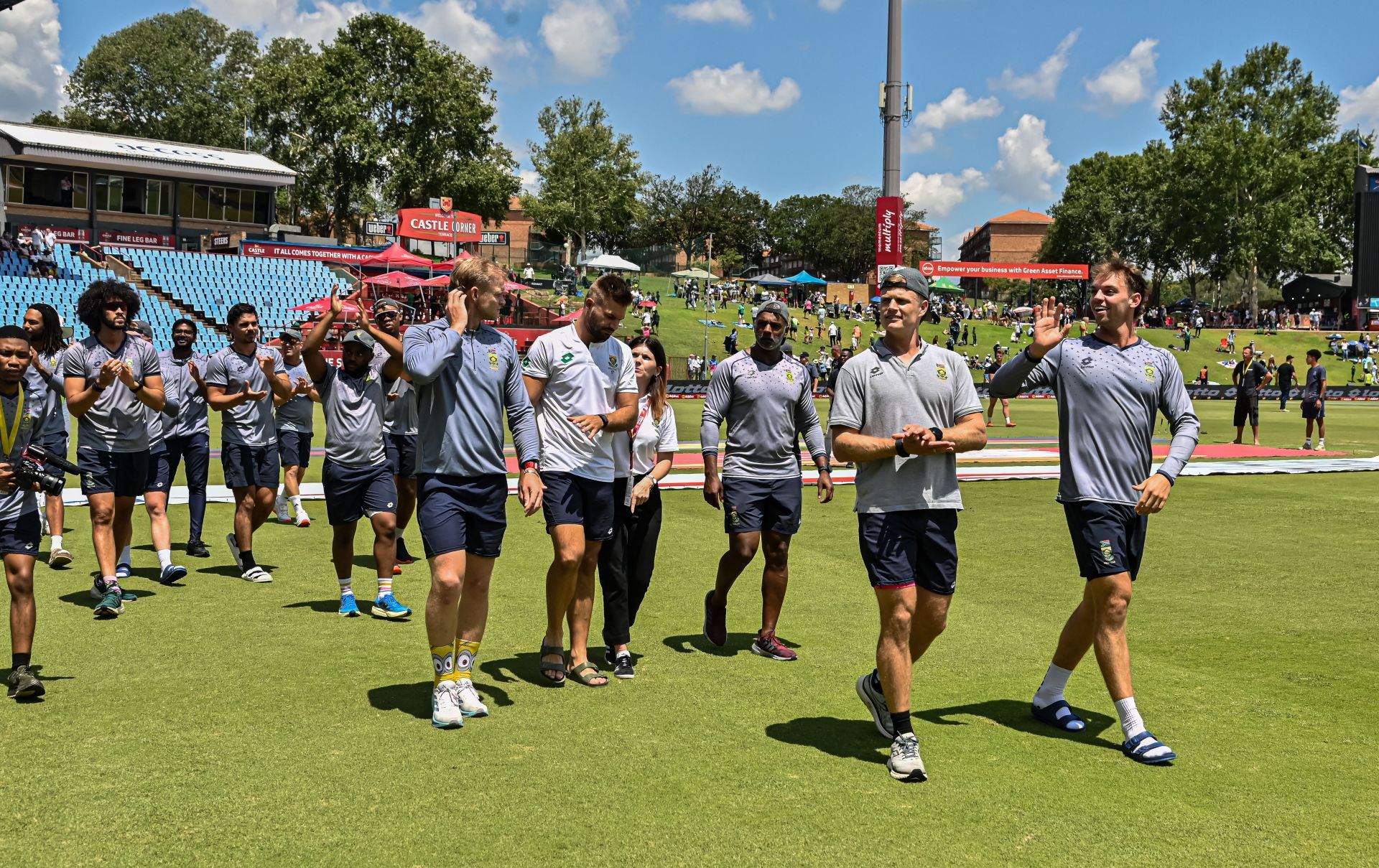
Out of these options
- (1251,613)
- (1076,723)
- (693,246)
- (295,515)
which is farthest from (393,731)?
(693,246)

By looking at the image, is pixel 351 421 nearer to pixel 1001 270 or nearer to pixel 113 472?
pixel 113 472

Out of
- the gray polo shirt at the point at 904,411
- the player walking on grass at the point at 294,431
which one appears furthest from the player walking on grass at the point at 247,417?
the gray polo shirt at the point at 904,411

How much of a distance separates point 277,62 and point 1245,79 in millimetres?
66895

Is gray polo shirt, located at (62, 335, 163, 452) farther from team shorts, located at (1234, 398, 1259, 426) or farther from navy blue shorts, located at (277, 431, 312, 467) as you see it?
team shorts, located at (1234, 398, 1259, 426)

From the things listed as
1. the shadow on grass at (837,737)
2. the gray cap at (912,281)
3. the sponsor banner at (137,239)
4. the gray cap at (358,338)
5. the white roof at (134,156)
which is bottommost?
the shadow on grass at (837,737)

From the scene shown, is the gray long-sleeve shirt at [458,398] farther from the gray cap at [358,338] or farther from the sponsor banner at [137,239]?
the sponsor banner at [137,239]

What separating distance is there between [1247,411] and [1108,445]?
18523mm

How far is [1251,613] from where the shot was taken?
7523 millimetres

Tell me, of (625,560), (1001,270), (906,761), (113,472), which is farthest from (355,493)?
(1001,270)

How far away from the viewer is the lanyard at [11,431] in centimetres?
548

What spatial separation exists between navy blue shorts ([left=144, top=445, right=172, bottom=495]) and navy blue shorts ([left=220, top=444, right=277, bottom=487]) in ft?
1.39

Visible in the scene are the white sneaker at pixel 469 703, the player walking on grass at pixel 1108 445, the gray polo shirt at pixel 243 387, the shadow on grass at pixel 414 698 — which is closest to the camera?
the player walking on grass at pixel 1108 445

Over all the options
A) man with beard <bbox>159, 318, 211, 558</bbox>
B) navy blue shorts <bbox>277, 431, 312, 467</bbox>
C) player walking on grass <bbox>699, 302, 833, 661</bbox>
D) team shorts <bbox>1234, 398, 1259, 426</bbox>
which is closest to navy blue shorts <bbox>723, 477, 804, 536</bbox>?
player walking on grass <bbox>699, 302, 833, 661</bbox>

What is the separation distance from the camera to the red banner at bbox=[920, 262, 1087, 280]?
6153 centimetres
